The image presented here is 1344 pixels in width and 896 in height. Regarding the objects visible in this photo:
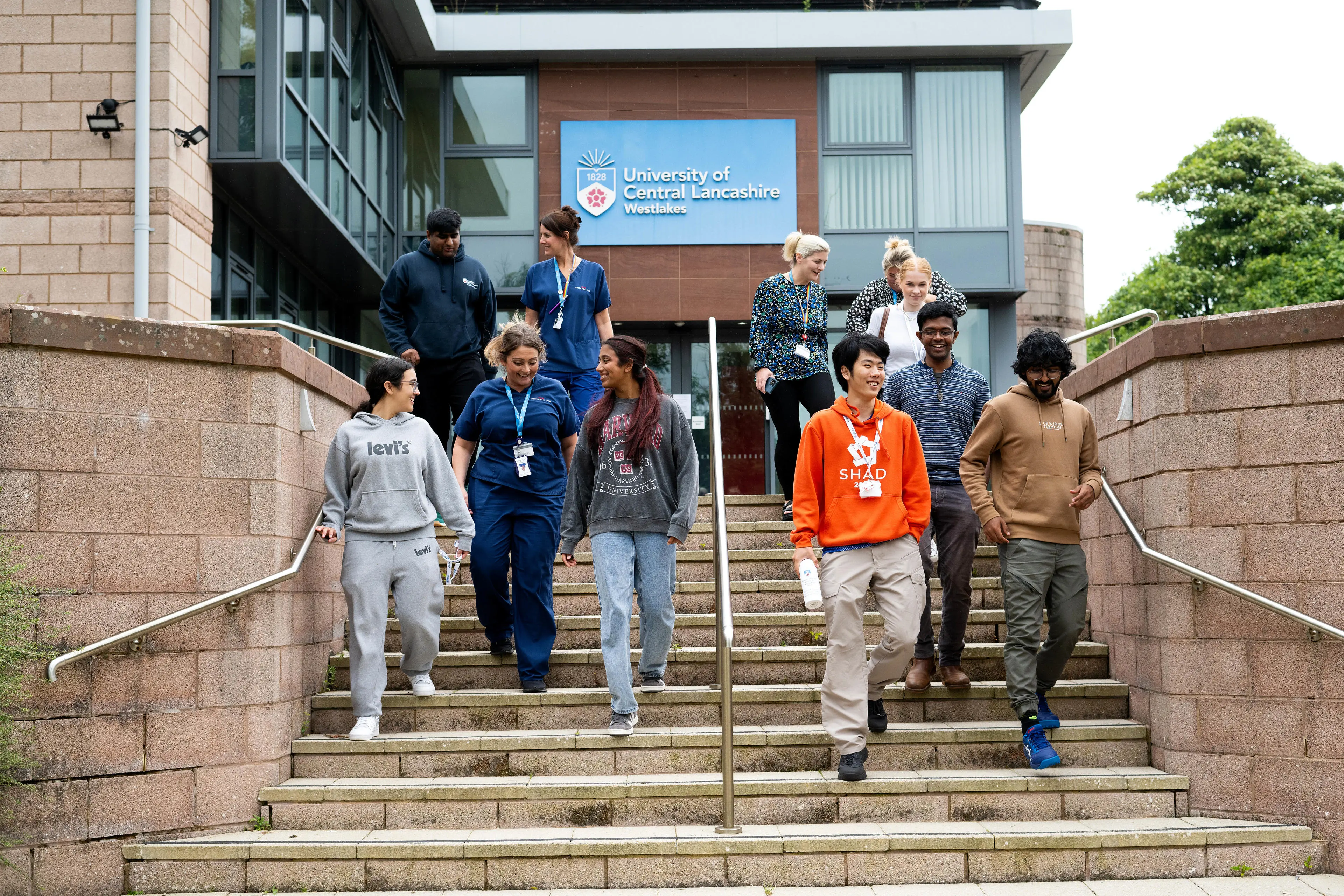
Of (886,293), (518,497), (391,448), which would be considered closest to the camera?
(391,448)

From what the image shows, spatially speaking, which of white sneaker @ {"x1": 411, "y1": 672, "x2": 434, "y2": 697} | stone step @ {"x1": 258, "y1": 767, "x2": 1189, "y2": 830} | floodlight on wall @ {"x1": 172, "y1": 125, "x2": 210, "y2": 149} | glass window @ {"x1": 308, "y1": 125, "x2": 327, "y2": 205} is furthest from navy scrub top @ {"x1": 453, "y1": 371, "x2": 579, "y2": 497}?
glass window @ {"x1": 308, "y1": 125, "x2": 327, "y2": 205}

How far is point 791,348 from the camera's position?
762cm

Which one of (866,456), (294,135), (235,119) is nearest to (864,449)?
(866,456)

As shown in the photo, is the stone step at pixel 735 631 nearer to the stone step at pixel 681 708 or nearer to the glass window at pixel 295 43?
the stone step at pixel 681 708

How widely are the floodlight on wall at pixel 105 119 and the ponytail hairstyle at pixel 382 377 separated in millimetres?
4643

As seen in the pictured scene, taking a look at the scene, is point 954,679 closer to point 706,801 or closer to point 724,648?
point 706,801

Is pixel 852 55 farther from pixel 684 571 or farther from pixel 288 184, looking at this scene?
pixel 684 571

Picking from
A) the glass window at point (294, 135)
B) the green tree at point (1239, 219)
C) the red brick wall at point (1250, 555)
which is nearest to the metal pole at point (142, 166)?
the glass window at point (294, 135)

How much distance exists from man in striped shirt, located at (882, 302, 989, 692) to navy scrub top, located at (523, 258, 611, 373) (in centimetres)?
225

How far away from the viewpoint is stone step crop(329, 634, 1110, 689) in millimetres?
6113

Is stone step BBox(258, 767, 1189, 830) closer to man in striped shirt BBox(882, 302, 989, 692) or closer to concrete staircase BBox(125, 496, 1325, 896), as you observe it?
concrete staircase BBox(125, 496, 1325, 896)

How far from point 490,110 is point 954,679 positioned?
35.0 ft

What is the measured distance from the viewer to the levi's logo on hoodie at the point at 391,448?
5.74 m

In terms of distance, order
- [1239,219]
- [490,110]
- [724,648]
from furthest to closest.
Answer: [1239,219] → [490,110] → [724,648]
